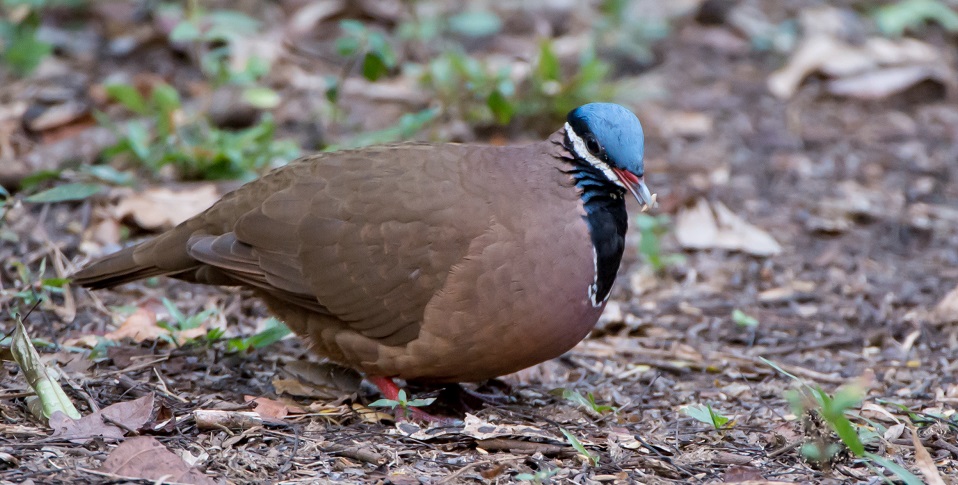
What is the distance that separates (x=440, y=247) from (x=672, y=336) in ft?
5.45

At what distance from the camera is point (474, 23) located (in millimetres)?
8016

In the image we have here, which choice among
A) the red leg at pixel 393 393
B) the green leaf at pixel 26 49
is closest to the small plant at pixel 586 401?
the red leg at pixel 393 393

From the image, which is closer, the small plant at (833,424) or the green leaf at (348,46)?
the small plant at (833,424)

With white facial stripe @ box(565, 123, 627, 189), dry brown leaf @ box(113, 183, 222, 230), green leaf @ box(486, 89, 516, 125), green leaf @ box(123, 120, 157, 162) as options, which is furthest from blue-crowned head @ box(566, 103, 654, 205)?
green leaf @ box(123, 120, 157, 162)

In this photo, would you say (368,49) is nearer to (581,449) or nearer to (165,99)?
(165,99)

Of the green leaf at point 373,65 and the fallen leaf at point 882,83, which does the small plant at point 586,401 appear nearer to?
the green leaf at point 373,65

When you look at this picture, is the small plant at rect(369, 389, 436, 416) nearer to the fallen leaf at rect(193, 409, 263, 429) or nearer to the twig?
the fallen leaf at rect(193, 409, 263, 429)

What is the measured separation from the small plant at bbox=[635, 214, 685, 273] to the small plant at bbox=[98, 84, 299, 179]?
1.93 m

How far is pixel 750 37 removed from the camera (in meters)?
8.98

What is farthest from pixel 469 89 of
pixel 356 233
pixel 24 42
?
pixel 24 42

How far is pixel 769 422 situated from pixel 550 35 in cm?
500

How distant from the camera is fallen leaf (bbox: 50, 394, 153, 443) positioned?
11.8 ft

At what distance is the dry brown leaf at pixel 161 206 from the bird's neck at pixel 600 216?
2.32 meters

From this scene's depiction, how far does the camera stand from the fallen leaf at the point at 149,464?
10.9 ft
